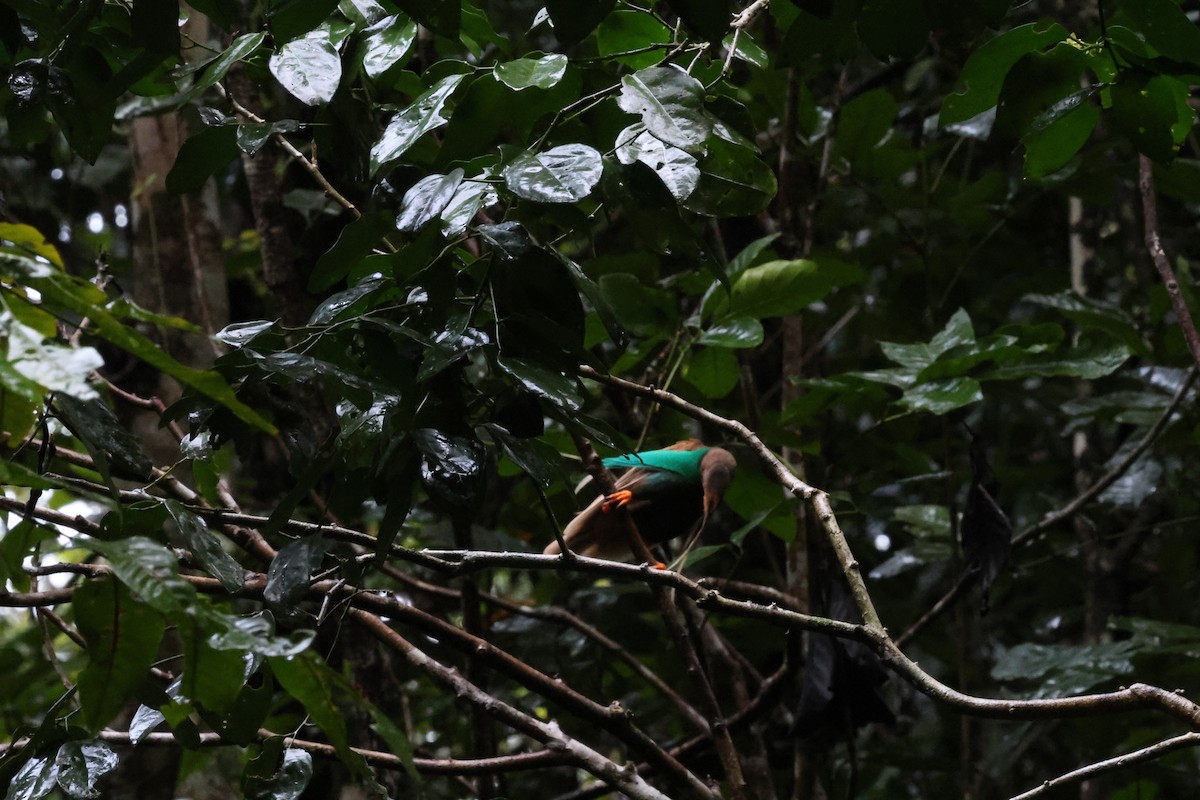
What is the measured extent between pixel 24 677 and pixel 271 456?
0.96 meters

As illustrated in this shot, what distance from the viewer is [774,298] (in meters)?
2.06

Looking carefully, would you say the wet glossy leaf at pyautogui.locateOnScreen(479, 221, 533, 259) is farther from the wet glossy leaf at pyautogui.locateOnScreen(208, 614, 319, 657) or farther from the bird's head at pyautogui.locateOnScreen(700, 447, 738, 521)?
the bird's head at pyautogui.locateOnScreen(700, 447, 738, 521)

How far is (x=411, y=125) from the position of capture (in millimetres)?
1101

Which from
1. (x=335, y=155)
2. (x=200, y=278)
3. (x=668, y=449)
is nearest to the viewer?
(x=335, y=155)

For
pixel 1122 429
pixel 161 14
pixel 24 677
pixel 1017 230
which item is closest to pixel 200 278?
pixel 24 677

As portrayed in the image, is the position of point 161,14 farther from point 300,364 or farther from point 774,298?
point 774,298

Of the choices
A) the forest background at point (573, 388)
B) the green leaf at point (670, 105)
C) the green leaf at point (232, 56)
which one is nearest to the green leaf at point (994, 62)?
the forest background at point (573, 388)

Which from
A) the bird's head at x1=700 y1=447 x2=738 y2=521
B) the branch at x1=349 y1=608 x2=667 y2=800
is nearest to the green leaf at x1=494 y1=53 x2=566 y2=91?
the branch at x1=349 y1=608 x2=667 y2=800

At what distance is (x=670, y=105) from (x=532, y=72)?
190mm

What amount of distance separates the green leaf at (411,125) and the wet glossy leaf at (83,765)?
649 millimetres

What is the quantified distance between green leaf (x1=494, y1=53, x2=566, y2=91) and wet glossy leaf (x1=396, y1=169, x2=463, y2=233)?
0.12m

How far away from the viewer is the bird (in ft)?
7.51

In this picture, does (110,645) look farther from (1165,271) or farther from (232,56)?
(1165,271)

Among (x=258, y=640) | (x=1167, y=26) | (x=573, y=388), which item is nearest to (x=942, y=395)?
(x=1167, y=26)
